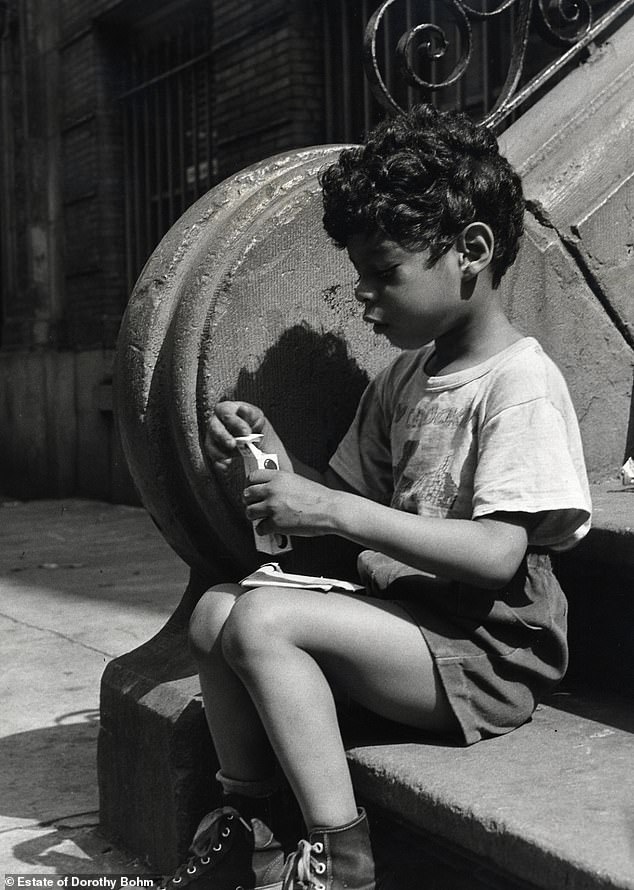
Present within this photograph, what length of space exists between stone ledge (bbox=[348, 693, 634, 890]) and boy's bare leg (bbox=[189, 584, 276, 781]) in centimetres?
19

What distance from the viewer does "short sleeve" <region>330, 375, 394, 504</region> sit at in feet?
8.37

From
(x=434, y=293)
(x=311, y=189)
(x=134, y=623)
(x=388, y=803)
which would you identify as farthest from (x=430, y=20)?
(x=388, y=803)

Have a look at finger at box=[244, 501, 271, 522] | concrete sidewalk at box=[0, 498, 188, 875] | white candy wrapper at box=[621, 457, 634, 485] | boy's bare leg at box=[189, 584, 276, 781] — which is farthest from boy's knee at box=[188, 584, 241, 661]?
white candy wrapper at box=[621, 457, 634, 485]

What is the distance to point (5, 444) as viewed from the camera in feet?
36.2

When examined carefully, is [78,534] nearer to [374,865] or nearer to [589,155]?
[589,155]

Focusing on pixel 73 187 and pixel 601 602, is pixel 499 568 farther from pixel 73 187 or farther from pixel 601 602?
pixel 73 187

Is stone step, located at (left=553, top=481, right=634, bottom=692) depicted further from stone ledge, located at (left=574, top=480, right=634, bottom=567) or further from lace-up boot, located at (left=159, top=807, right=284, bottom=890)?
lace-up boot, located at (left=159, top=807, right=284, bottom=890)

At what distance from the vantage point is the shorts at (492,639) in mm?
2191

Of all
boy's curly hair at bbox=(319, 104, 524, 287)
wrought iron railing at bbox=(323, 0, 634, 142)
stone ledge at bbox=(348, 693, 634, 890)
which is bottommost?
stone ledge at bbox=(348, 693, 634, 890)

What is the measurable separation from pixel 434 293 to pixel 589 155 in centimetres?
110

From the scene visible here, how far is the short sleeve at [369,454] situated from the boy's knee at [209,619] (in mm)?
396

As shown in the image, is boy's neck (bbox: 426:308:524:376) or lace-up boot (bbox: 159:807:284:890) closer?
lace-up boot (bbox: 159:807:284:890)

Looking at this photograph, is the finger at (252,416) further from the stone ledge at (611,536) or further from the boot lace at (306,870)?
the boot lace at (306,870)

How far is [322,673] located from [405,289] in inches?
27.6
